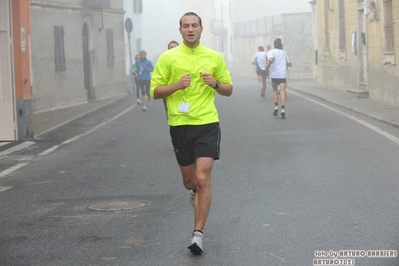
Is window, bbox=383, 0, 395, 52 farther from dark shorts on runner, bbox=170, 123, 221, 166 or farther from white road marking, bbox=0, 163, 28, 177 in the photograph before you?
dark shorts on runner, bbox=170, 123, 221, 166

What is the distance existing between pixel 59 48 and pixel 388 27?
34.4 ft

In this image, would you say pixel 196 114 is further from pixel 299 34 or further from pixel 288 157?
pixel 299 34

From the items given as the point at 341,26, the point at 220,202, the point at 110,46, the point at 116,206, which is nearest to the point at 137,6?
the point at 110,46

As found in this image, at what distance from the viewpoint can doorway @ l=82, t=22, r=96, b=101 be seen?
31.9 metres

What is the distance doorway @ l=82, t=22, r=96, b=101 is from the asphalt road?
16.1 metres

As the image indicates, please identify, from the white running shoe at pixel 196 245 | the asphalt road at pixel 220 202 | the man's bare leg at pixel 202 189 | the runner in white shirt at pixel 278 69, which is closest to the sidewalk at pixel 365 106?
the runner in white shirt at pixel 278 69

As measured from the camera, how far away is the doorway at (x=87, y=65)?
105 ft

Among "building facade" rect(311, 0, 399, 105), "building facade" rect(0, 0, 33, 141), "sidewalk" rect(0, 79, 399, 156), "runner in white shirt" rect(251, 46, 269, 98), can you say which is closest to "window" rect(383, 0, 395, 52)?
"building facade" rect(311, 0, 399, 105)

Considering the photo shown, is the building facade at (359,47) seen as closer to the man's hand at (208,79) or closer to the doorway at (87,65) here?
the doorway at (87,65)

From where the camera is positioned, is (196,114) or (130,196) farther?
(130,196)

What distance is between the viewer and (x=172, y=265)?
6.20 m

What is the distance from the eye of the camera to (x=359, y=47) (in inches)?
1094

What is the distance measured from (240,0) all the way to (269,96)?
47058 millimetres

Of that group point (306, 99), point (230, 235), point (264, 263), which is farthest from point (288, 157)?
point (306, 99)
